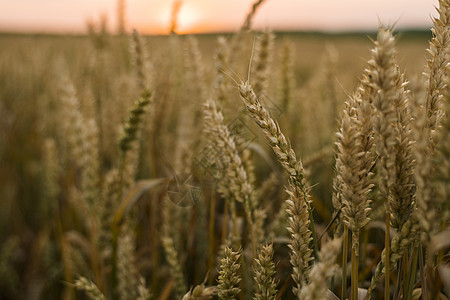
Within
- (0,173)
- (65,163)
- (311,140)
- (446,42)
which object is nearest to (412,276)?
(446,42)

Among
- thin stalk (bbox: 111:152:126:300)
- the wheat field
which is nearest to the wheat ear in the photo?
the wheat field

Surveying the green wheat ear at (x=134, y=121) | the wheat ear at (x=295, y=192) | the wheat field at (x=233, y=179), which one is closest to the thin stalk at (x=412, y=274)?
the wheat field at (x=233, y=179)

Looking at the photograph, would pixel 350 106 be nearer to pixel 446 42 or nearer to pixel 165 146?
pixel 446 42

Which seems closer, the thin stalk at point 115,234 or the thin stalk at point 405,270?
the thin stalk at point 405,270

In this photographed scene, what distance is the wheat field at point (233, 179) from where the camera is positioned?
667 millimetres

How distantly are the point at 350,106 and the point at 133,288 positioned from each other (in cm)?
106

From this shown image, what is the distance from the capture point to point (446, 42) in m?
0.71

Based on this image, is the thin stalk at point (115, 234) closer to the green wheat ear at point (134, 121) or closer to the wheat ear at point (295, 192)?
the green wheat ear at point (134, 121)

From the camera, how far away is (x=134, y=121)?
129 cm

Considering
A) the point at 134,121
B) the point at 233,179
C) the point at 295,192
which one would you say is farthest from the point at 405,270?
the point at 134,121

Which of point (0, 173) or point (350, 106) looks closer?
point (350, 106)

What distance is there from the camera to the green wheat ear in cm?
125

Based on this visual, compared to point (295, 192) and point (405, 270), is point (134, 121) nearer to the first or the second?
point (295, 192)

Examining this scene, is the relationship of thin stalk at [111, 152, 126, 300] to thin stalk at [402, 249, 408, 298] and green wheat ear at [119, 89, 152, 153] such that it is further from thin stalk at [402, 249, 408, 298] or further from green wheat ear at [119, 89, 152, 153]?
thin stalk at [402, 249, 408, 298]
